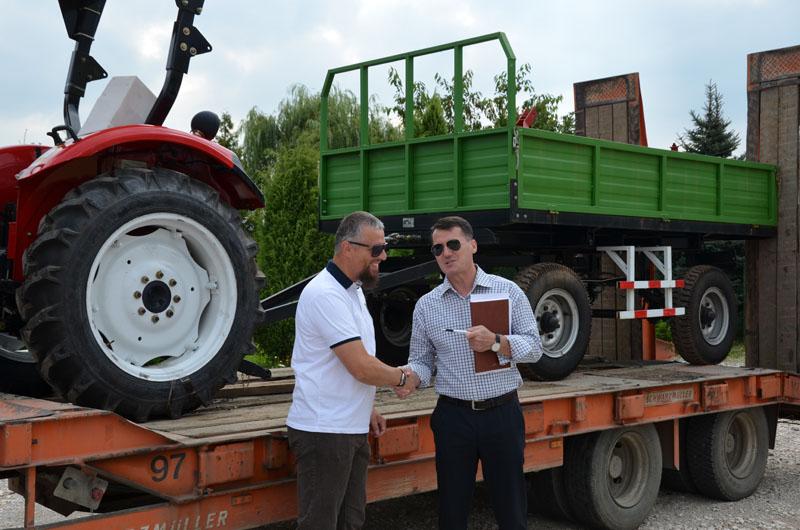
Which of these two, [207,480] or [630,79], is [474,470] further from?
[630,79]

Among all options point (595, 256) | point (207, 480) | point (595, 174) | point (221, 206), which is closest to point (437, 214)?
point (595, 174)

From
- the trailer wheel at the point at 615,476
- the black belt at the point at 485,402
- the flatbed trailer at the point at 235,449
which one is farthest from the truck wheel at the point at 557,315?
the black belt at the point at 485,402

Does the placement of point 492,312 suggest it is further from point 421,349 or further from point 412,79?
point 412,79

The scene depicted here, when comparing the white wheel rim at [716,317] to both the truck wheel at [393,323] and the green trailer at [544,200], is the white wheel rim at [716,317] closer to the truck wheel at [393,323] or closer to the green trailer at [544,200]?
the green trailer at [544,200]

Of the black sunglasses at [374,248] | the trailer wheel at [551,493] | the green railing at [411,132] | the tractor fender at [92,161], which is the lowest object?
the trailer wheel at [551,493]

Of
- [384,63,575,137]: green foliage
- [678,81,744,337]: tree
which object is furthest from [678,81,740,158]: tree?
[384,63,575,137]: green foliage

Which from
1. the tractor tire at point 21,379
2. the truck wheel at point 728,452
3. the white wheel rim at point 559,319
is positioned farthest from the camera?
the truck wheel at point 728,452

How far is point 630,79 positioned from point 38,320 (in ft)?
24.0

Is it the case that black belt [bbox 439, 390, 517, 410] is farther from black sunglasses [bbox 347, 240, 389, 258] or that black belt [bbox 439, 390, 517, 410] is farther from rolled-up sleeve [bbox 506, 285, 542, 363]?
black sunglasses [bbox 347, 240, 389, 258]

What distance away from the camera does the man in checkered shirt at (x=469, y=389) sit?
396 centimetres

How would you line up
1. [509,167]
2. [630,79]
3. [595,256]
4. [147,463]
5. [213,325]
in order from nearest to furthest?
[147,463]
[213,325]
[509,167]
[595,256]
[630,79]

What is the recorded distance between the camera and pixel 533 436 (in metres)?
5.39

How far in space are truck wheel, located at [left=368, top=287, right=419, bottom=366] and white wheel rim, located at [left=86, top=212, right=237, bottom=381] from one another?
121 inches

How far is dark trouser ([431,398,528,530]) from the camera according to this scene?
396cm
